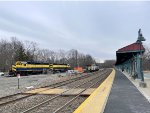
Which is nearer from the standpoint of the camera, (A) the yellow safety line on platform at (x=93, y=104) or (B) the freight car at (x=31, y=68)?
(A) the yellow safety line on platform at (x=93, y=104)

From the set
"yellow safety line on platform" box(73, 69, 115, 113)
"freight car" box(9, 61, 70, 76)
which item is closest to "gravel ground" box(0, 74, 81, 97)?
"yellow safety line on platform" box(73, 69, 115, 113)

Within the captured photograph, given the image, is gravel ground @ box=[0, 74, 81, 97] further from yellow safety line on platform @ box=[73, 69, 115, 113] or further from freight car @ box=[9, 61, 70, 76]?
freight car @ box=[9, 61, 70, 76]

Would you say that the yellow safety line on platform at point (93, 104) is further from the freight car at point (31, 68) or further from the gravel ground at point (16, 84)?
the freight car at point (31, 68)

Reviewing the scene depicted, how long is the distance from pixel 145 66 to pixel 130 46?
3645 inches

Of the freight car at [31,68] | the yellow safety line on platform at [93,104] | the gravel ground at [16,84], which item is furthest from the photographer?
the freight car at [31,68]

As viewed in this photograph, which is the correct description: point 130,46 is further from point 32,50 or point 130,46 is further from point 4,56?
point 32,50

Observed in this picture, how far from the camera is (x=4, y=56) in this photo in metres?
114

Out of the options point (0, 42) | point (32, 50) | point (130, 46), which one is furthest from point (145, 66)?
point (130, 46)

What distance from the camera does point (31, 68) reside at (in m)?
70.7

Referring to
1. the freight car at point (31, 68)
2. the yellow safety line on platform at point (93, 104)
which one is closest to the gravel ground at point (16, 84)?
the yellow safety line on platform at point (93, 104)

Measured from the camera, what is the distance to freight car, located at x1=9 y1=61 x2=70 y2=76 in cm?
6532

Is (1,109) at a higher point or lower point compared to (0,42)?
lower

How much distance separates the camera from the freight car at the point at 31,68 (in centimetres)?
6532

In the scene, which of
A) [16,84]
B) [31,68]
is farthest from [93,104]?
[31,68]
